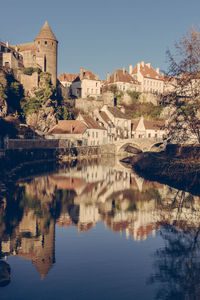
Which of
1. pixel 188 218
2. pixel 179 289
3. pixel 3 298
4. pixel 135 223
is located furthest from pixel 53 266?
pixel 188 218

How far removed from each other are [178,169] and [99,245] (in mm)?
15667

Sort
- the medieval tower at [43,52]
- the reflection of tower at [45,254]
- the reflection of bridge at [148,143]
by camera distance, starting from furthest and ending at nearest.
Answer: the medieval tower at [43,52], the reflection of bridge at [148,143], the reflection of tower at [45,254]

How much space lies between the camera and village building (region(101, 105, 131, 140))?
7575 cm

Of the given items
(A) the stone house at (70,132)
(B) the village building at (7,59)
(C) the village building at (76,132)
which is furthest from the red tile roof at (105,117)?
(B) the village building at (7,59)

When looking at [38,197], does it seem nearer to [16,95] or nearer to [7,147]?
[7,147]

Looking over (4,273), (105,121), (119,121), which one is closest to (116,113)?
(119,121)

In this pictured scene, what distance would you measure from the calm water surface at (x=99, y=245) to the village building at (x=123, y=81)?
64315mm

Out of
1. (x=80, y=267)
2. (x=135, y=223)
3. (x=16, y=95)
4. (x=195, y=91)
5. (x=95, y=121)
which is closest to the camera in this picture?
(x=80, y=267)

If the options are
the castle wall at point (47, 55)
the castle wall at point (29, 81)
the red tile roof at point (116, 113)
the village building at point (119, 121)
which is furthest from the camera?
the red tile roof at point (116, 113)

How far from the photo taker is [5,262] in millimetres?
11570

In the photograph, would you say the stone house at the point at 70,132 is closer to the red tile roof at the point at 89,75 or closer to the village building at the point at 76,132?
the village building at the point at 76,132

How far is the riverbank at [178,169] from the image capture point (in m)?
25.0

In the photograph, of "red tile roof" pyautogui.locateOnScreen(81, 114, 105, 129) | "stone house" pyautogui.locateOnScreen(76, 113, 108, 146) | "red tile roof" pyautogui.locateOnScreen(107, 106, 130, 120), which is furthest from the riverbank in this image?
"red tile roof" pyautogui.locateOnScreen(107, 106, 130, 120)

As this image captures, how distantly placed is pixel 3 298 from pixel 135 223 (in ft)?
28.3
